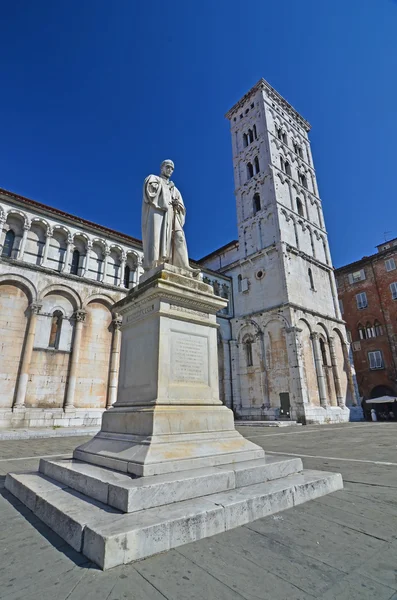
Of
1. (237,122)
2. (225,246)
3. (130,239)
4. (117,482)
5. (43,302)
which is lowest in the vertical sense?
(117,482)

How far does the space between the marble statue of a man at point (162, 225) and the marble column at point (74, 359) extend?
555 inches

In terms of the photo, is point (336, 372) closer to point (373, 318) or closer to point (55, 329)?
point (373, 318)

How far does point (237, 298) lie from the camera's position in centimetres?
2850

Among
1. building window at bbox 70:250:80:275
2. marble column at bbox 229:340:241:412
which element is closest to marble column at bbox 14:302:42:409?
building window at bbox 70:250:80:275

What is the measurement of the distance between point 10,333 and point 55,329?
2355mm

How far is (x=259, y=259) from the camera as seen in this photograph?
89.3ft

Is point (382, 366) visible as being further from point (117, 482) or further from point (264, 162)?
point (117, 482)

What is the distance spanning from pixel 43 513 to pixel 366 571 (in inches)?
113

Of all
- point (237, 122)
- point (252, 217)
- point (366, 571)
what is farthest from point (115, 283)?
point (237, 122)

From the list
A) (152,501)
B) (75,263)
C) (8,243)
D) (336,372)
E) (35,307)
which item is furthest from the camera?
(336,372)


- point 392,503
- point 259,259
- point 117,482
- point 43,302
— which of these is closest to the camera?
point 117,482

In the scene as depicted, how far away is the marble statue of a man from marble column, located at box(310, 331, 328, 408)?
20404 mm

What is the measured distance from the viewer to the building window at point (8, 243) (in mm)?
17678

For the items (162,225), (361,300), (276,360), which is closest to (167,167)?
(162,225)
